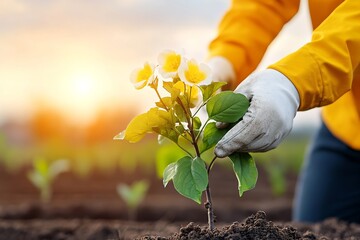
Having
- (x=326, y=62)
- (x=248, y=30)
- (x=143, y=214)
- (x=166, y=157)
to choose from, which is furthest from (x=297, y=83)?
(x=143, y=214)

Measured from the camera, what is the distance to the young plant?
78.0 inches

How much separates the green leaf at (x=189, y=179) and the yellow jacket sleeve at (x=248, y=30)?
116 cm

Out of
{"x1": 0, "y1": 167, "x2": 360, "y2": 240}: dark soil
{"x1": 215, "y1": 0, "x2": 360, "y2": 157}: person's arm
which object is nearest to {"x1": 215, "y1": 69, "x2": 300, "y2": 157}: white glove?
{"x1": 215, "y1": 0, "x2": 360, "y2": 157}: person's arm

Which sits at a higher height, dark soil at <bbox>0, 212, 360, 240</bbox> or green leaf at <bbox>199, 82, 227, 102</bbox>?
green leaf at <bbox>199, 82, 227, 102</bbox>

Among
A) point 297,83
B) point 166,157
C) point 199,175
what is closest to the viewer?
point 199,175

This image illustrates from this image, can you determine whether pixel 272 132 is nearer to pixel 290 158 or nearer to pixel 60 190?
pixel 60 190

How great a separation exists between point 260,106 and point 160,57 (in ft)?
1.05

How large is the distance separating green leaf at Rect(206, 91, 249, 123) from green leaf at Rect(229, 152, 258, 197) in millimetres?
115

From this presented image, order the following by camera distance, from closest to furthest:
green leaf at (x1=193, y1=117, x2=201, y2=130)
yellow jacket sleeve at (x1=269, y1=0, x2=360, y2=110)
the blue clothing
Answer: green leaf at (x1=193, y1=117, x2=201, y2=130)
yellow jacket sleeve at (x1=269, y1=0, x2=360, y2=110)
the blue clothing

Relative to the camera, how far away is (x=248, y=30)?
3207mm

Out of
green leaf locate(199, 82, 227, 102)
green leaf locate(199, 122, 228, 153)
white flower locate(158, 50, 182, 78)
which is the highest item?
white flower locate(158, 50, 182, 78)

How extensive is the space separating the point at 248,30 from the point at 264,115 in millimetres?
1179

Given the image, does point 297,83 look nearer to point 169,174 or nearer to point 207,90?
point 207,90

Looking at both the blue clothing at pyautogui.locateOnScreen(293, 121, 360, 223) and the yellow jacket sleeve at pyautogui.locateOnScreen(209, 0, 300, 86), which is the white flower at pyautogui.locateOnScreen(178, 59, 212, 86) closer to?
Result: the yellow jacket sleeve at pyautogui.locateOnScreen(209, 0, 300, 86)
